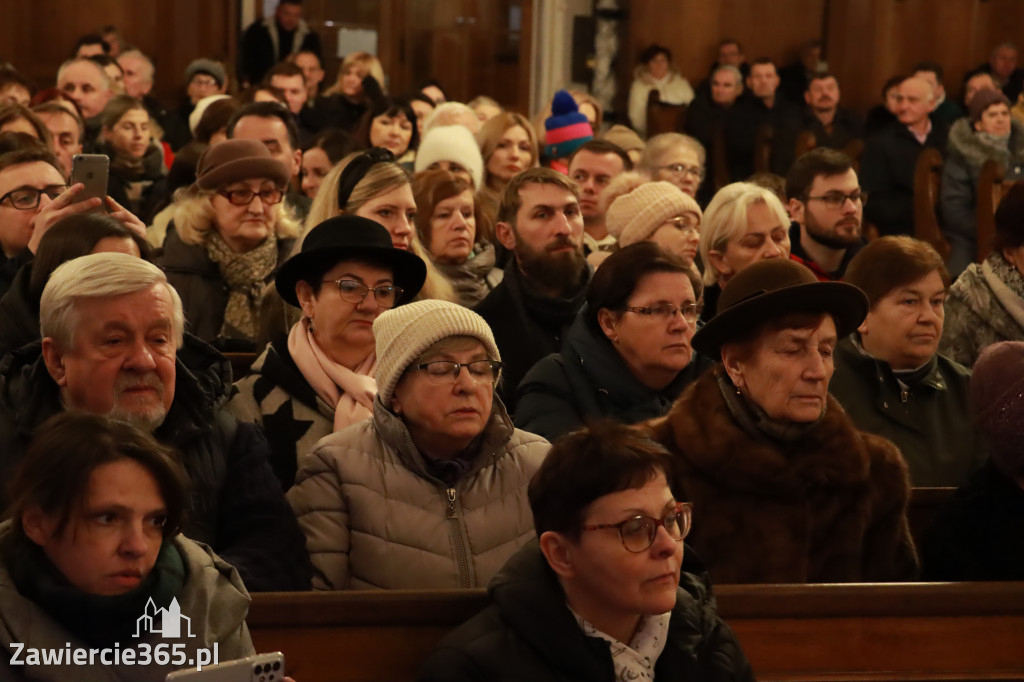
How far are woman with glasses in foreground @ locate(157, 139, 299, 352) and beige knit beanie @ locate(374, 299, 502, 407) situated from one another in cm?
172

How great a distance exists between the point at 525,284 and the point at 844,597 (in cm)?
203

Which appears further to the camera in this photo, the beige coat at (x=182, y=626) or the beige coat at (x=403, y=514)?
the beige coat at (x=403, y=514)

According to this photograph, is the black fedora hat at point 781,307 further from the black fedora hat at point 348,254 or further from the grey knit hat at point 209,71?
the grey knit hat at point 209,71

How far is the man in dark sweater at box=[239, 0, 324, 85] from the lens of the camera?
40.2 ft

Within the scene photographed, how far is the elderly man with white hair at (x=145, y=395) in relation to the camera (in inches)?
108

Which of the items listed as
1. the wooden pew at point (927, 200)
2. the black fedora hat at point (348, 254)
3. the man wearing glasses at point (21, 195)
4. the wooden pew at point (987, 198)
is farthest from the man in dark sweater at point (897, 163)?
the black fedora hat at point (348, 254)

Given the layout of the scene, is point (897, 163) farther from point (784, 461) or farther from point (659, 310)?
point (784, 461)

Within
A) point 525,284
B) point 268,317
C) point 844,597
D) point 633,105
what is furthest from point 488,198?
point 633,105

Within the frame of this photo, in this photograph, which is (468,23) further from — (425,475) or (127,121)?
(425,475)

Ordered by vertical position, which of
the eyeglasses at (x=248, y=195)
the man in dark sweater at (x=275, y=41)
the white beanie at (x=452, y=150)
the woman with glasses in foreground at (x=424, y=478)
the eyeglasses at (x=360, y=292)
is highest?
the man in dark sweater at (x=275, y=41)

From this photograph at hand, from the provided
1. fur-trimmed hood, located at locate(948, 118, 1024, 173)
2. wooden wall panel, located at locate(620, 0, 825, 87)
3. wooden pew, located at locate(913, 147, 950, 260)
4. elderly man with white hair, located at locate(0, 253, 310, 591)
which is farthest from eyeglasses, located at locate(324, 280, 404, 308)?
wooden wall panel, located at locate(620, 0, 825, 87)

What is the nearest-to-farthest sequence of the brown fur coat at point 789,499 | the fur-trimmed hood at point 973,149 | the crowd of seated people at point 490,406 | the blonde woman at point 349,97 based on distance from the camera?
the crowd of seated people at point 490,406, the brown fur coat at point 789,499, the fur-trimmed hood at point 973,149, the blonde woman at point 349,97

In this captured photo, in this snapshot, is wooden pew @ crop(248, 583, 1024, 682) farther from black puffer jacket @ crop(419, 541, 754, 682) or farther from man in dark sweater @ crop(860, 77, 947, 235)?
man in dark sweater @ crop(860, 77, 947, 235)

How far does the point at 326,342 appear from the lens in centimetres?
353
